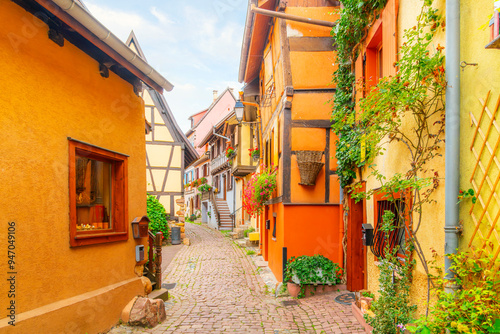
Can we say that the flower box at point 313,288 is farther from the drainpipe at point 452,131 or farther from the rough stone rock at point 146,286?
the drainpipe at point 452,131

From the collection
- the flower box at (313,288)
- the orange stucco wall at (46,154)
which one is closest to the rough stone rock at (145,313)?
the orange stucco wall at (46,154)

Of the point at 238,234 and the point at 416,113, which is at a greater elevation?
the point at 416,113

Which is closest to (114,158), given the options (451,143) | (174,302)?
(174,302)

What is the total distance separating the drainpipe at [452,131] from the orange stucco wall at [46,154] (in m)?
3.78

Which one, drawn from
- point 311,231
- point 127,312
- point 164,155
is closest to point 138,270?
point 127,312

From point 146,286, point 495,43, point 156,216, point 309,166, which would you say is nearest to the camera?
point 495,43

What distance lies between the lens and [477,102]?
3.02 meters

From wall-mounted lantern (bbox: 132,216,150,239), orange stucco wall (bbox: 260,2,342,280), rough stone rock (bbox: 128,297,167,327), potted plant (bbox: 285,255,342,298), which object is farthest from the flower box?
wall-mounted lantern (bbox: 132,216,150,239)

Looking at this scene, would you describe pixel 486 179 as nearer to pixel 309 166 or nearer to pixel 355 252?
pixel 355 252

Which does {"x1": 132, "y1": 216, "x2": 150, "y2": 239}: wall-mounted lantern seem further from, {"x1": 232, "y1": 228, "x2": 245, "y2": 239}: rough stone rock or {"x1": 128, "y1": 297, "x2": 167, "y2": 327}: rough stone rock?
{"x1": 232, "y1": 228, "x2": 245, "y2": 239}: rough stone rock

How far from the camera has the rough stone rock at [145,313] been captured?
5051 mm

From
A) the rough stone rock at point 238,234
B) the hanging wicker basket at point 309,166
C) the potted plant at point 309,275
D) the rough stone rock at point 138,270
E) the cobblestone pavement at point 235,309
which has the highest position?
the hanging wicker basket at point 309,166

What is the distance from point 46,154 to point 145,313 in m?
2.50

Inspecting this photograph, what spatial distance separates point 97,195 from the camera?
536cm
